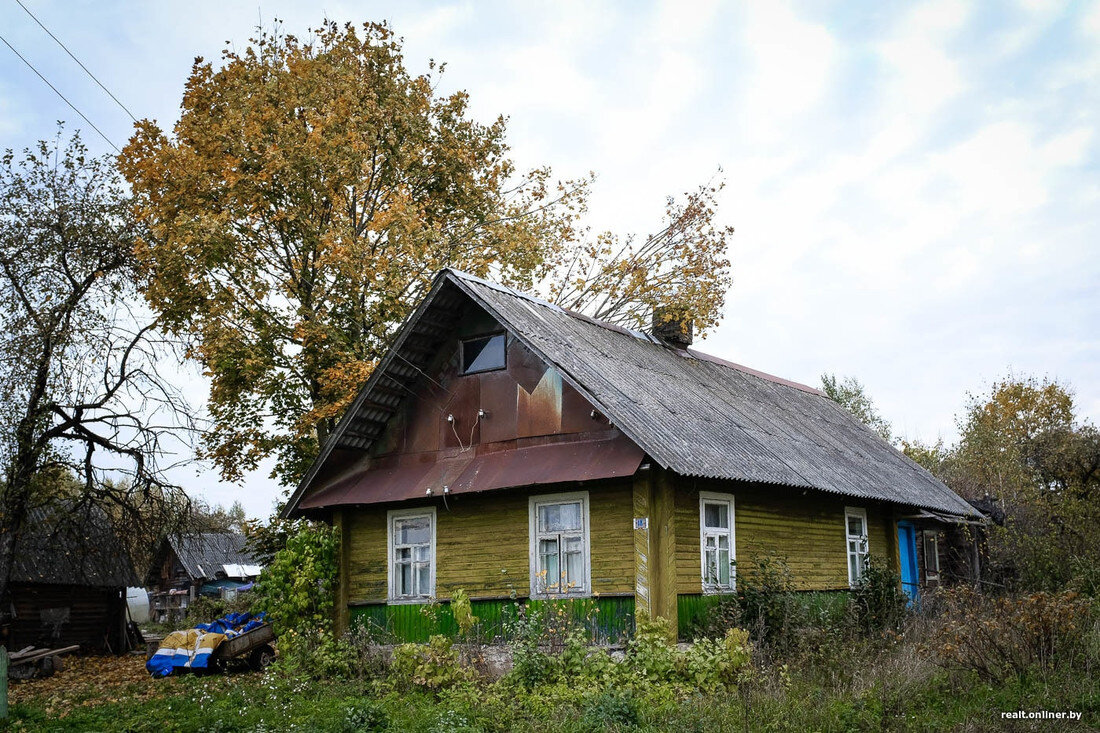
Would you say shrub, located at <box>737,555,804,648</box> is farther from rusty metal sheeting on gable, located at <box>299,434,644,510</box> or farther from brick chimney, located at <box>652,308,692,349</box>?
brick chimney, located at <box>652,308,692,349</box>

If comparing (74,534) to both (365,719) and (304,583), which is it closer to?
(304,583)

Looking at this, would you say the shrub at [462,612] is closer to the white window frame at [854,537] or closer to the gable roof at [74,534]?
the white window frame at [854,537]

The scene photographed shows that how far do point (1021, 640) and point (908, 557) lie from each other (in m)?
10.5

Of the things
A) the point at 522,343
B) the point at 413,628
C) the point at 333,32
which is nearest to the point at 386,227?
the point at 333,32

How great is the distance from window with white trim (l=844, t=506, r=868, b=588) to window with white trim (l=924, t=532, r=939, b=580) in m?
4.36

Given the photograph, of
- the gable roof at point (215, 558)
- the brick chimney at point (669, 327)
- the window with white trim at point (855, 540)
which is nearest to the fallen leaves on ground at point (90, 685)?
the brick chimney at point (669, 327)

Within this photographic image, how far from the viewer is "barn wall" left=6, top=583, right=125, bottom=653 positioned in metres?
25.3

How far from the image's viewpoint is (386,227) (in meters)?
21.8

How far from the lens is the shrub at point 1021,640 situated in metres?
10.8

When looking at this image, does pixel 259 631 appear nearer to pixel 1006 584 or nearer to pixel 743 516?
pixel 743 516

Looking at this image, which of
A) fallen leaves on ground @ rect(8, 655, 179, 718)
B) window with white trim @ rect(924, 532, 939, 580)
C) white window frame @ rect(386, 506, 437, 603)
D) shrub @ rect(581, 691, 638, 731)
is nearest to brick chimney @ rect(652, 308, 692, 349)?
window with white trim @ rect(924, 532, 939, 580)

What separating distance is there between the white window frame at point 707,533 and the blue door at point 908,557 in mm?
7349

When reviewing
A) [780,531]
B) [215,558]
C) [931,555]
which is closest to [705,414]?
[780,531]

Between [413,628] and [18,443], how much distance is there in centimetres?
770
